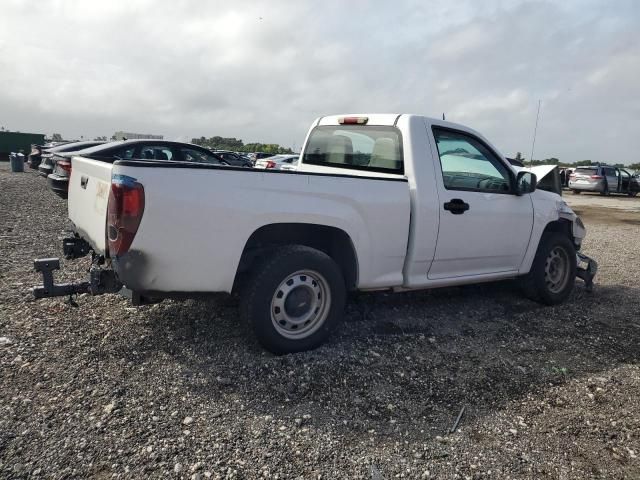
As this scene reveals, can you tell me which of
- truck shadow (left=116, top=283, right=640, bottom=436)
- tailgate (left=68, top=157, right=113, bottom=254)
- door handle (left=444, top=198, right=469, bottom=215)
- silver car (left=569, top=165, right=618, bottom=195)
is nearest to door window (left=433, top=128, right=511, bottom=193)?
door handle (left=444, top=198, right=469, bottom=215)

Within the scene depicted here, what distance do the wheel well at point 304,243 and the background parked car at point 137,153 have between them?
589 cm

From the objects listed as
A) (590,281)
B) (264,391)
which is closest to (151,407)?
(264,391)

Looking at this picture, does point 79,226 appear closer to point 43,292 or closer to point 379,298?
point 43,292

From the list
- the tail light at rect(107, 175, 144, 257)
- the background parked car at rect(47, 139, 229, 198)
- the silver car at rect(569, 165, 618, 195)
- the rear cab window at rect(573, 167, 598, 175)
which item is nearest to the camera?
the tail light at rect(107, 175, 144, 257)

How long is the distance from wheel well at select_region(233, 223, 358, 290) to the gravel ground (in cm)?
64

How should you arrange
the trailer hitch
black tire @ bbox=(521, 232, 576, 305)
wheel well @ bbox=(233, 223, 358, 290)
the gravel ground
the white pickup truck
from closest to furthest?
the gravel ground < the white pickup truck < the trailer hitch < wheel well @ bbox=(233, 223, 358, 290) < black tire @ bbox=(521, 232, 576, 305)

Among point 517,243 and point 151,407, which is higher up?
point 517,243

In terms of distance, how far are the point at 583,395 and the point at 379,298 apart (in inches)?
89.0

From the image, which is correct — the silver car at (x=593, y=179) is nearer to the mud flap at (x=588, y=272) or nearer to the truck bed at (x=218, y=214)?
the mud flap at (x=588, y=272)

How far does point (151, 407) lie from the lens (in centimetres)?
280

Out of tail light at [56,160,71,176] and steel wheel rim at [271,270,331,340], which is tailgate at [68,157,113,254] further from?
tail light at [56,160,71,176]

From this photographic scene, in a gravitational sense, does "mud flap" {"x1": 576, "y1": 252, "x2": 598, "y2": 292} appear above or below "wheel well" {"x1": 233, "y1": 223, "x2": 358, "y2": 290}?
below

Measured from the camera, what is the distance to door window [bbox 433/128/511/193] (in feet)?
13.7

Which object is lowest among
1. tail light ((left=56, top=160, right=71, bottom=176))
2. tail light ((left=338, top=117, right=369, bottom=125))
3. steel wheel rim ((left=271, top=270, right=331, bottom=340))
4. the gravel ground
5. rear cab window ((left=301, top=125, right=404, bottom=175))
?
the gravel ground
